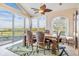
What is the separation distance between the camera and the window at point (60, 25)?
2573 mm

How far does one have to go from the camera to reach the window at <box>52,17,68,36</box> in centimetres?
257

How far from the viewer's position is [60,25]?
2.60 m

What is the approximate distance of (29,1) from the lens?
8.53ft

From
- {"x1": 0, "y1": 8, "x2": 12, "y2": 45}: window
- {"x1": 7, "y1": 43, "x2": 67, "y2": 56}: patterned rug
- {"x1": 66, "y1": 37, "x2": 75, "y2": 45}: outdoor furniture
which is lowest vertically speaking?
{"x1": 7, "y1": 43, "x2": 67, "y2": 56}: patterned rug

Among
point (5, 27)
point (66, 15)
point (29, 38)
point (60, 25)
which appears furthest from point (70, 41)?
point (5, 27)

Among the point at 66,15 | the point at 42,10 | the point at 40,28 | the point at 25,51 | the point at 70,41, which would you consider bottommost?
the point at 25,51

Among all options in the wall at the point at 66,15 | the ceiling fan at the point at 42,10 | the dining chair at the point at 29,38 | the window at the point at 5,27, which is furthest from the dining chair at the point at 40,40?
the window at the point at 5,27

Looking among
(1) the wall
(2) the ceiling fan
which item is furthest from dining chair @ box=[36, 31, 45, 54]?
(2) the ceiling fan

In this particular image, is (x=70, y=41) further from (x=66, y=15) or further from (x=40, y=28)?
(x=40, y=28)

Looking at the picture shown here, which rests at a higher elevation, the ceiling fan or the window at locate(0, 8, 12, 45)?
the ceiling fan

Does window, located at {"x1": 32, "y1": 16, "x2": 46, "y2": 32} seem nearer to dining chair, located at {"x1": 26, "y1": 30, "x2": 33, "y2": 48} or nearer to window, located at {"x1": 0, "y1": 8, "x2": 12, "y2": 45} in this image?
dining chair, located at {"x1": 26, "y1": 30, "x2": 33, "y2": 48}

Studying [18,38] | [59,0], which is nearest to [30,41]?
[18,38]

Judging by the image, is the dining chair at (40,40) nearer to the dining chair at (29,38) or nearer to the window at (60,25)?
the dining chair at (29,38)

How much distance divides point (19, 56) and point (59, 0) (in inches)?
54.0
